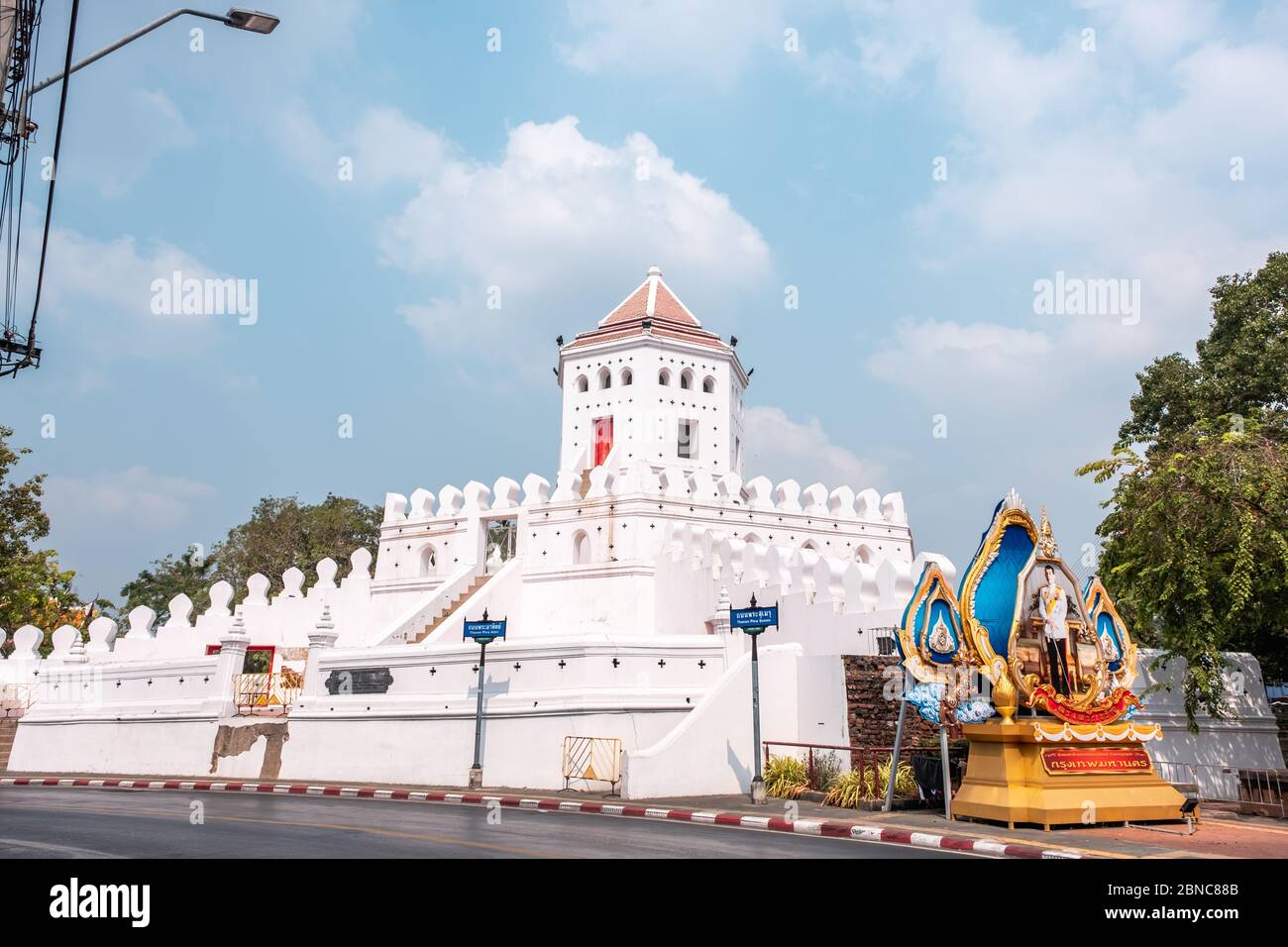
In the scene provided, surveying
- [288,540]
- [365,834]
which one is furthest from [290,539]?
[365,834]

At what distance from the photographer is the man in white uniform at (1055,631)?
13.3 m

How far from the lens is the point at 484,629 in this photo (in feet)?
57.4

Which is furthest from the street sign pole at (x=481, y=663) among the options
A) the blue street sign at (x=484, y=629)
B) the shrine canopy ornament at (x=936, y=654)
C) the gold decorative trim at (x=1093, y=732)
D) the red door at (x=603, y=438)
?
the red door at (x=603, y=438)

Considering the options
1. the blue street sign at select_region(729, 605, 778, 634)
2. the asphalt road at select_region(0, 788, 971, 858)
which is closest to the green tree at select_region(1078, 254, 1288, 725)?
the blue street sign at select_region(729, 605, 778, 634)

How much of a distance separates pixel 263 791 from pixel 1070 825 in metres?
13.3

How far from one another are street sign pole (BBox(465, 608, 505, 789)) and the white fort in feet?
0.90

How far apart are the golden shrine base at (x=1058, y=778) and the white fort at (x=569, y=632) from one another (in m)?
3.35

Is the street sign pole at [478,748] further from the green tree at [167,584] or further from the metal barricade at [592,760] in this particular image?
the green tree at [167,584]

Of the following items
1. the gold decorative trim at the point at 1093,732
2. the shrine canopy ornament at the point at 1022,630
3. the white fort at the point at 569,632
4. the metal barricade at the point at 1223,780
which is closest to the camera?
the gold decorative trim at the point at 1093,732

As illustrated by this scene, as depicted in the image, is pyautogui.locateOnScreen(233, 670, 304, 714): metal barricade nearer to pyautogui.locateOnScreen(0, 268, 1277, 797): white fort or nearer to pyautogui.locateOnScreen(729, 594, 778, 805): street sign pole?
pyautogui.locateOnScreen(0, 268, 1277, 797): white fort

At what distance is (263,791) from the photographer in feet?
58.3

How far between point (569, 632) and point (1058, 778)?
15.8m

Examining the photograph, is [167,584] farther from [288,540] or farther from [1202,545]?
[1202,545]
